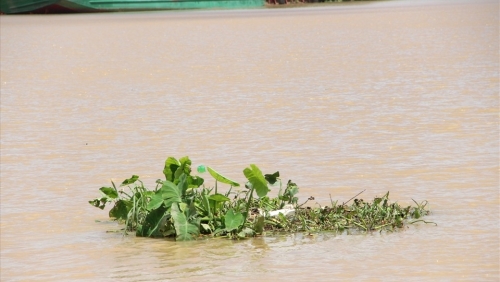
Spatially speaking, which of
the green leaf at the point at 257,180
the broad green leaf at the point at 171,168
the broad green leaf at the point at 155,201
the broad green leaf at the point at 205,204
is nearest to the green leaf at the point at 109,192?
the broad green leaf at the point at 171,168

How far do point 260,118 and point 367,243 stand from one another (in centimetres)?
471

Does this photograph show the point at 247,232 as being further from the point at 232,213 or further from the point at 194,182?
the point at 194,182

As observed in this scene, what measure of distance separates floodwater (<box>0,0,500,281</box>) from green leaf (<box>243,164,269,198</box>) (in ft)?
1.12

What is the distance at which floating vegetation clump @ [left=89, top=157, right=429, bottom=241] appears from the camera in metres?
5.98

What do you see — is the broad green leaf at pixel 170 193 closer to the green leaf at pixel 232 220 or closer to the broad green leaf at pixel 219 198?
the broad green leaf at pixel 219 198

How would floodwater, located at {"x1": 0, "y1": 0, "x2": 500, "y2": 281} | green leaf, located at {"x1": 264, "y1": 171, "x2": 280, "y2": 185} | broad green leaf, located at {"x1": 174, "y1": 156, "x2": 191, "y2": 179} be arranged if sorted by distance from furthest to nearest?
green leaf, located at {"x1": 264, "y1": 171, "x2": 280, "y2": 185} < broad green leaf, located at {"x1": 174, "y1": 156, "x2": 191, "y2": 179} < floodwater, located at {"x1": 0, "y1": 0, "x2": 500, "y2": 281}

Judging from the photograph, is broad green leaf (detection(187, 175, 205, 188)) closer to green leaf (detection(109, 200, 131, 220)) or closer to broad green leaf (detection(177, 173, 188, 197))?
broad green leaf (detection(177, 173, 188, 197))

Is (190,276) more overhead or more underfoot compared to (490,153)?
more underfoot

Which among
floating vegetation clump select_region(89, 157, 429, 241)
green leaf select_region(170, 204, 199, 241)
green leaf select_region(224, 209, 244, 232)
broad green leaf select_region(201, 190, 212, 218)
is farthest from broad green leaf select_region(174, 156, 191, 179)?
green leaf select_region(224, 209, 244, 232)

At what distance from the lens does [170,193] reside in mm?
6062

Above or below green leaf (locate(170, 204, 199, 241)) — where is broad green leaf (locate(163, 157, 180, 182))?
above

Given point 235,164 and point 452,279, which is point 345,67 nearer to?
point 235,164

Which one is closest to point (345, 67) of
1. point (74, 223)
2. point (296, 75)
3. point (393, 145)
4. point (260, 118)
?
point (296, 75)

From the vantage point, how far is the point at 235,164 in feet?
26.1
